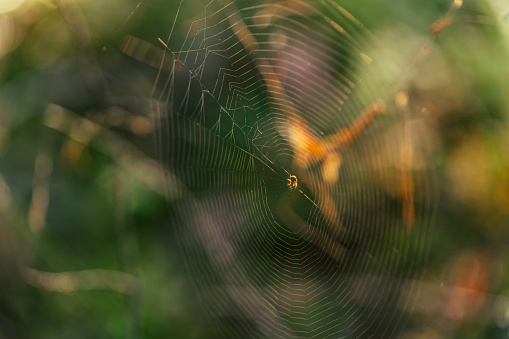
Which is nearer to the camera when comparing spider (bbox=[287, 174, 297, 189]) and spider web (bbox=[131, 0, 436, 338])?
spider web (bbox=[131, 0, 436, 338])

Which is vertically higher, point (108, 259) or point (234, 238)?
point (234, 238)

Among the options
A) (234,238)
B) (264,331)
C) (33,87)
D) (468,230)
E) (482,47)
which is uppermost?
(482,47)

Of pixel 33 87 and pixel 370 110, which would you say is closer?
pixel 370 110

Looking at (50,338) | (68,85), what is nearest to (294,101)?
(68,85)

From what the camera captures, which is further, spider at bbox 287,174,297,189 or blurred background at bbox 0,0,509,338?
spider at bbox 287,174,297,189

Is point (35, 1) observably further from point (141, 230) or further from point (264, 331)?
point (264, 331)

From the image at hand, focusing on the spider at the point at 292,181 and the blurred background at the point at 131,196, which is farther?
the spider at the point at 292,181

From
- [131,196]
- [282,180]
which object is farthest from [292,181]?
[131,196]
